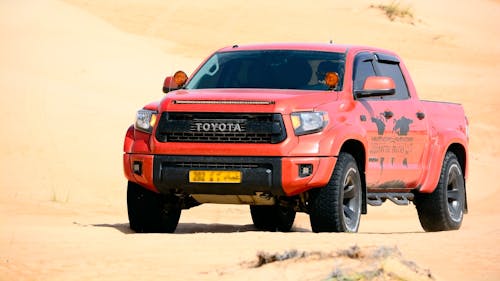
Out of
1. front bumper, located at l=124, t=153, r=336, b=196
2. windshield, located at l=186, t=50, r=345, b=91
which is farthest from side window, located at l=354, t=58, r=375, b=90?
front bumper, located at l=124, t=153, r=336, b=196

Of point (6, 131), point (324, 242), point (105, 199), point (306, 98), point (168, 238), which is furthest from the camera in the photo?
point (6, 131)

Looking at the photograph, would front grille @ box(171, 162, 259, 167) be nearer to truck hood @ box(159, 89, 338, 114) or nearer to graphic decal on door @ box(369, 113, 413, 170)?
truck hood @ box(159, 89, 338, 114)

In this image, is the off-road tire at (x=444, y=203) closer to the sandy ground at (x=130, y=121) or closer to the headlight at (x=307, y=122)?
the sandy ground at (x=130, y=121)

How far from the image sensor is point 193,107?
11211 millimetres

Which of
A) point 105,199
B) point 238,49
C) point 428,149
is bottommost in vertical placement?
point 105,199

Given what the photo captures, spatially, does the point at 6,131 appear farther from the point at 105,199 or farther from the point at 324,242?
the point at 324,242

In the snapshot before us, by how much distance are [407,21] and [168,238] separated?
34.6 m

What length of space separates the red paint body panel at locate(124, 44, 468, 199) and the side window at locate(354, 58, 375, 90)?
0.09 m

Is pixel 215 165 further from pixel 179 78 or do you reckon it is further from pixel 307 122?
pixel 179 78

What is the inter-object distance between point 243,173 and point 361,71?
6.69ft

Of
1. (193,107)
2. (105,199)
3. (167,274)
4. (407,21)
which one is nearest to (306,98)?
(193,107)

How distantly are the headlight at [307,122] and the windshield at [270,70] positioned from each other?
740mm

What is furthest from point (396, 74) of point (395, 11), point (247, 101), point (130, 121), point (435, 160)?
point (395, 11)

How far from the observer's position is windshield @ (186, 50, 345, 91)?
11.9 metres
